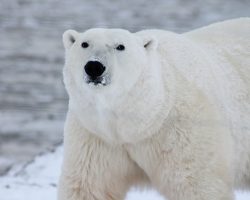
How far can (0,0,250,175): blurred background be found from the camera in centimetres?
704

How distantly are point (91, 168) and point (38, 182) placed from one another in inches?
63.3

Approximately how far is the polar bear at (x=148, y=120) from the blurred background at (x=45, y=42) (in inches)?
92.7

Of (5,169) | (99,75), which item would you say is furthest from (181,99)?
(5,169)

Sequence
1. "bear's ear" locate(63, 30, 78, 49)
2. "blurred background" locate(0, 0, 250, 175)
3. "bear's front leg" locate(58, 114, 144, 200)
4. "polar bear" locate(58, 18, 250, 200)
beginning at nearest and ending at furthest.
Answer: "polar bear" locate(58, 18, 250, 200) < "bear's ear" locate(63, 30, 78, 49) < "bear's front leg" locate(58, 114, 144, 200) < "blurred background" locate(0, 0, 250, 175)

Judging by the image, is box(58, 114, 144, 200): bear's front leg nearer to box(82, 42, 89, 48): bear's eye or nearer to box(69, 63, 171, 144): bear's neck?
Answer: box(69, 63, 171, 144): bear's neck

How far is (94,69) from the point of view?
3.13 meters

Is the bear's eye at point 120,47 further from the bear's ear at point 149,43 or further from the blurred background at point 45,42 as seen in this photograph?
the blurred background at point 45,42

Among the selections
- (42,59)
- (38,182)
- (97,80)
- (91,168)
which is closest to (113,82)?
(97,80)

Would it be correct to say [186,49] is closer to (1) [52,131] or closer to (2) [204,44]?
(2) [204,44]

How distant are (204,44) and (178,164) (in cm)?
85

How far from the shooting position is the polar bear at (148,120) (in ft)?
10.8

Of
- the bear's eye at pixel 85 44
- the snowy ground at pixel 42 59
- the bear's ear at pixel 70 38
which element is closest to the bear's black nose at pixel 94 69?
the bear's eye at pixel 85 44

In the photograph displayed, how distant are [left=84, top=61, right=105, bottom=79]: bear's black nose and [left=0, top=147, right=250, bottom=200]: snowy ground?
1.34 meters

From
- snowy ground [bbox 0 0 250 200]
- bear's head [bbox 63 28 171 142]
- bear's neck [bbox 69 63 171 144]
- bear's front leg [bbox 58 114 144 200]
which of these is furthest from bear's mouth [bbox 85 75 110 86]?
snowy ground [bbox 0 0 250 200]
